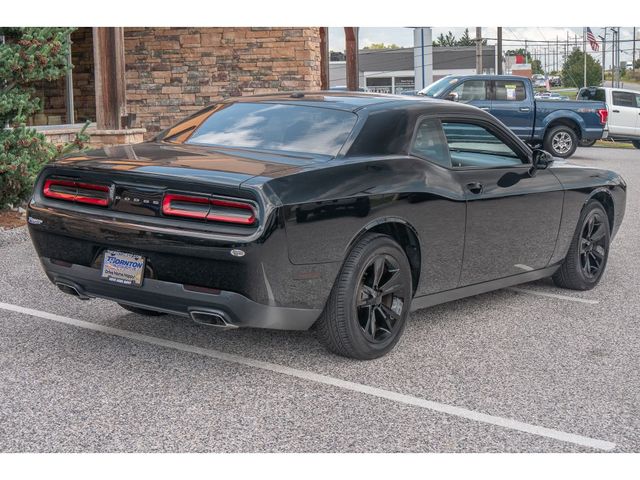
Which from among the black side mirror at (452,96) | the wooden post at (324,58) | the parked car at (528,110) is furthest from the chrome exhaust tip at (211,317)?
the parked car at (528,110)

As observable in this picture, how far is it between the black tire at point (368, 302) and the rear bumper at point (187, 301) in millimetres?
182

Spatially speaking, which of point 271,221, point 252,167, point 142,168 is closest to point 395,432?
point 271,221

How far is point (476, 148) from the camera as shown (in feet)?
21.7

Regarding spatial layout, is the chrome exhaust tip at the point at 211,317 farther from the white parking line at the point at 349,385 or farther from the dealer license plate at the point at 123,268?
the white parking line at the point at 349,385

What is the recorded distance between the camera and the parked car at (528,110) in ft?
71.5

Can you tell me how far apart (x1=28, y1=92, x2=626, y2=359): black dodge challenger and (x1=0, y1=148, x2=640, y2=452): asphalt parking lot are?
320mm

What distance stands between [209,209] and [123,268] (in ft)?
2.04

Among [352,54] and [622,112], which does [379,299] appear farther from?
[622,112]

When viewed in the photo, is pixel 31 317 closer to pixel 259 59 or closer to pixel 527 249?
pixel 527 249

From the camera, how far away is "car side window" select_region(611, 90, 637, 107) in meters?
29.8

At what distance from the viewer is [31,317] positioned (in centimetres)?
642

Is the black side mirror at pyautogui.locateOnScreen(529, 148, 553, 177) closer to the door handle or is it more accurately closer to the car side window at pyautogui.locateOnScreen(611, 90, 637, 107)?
the door handle

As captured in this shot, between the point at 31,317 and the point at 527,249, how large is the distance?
3.44 meters

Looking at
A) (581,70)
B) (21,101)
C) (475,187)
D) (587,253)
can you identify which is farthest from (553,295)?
(581,70)
